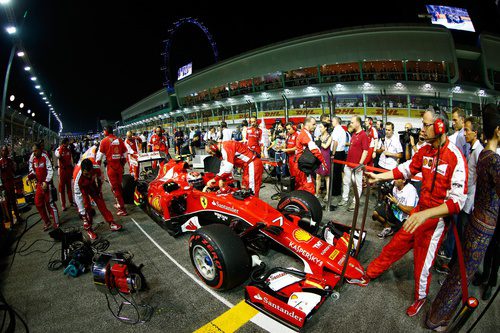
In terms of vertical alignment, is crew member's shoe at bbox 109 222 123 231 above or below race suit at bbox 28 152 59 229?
below

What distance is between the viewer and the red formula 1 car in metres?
2.43

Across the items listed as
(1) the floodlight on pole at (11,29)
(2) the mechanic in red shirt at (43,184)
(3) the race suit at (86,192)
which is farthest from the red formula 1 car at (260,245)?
(1) the floodlight on pole at (11,29)

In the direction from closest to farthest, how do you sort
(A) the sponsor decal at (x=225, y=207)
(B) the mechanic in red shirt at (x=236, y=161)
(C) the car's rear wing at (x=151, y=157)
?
1. (A) the sponsor decal at (x=225, y=207)
2. (B) the mechanic in red shirt at (x=236, y=161)
3. (C) the car's rear wing at (x=151, y=157)

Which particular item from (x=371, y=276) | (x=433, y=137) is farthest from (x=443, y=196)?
(x=371, y=276)

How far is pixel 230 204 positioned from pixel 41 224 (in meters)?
4.98

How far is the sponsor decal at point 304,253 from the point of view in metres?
2.77

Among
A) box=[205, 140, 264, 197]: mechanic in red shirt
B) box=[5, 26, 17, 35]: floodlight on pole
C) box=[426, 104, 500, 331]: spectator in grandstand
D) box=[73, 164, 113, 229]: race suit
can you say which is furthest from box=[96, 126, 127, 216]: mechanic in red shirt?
box=[5, 26, 17, 35]: floodlight on pole

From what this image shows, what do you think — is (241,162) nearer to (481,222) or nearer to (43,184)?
(481,222)

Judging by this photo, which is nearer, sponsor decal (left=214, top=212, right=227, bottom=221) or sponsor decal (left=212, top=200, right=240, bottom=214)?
sponsor decal (left=212, top=200, right=240, bottom=214)

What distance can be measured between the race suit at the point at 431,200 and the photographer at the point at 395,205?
137 centimetres

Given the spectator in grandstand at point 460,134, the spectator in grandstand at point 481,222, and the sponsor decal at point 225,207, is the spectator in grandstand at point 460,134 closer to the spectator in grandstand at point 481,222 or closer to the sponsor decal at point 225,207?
the spectator in grandstand at point 481,222

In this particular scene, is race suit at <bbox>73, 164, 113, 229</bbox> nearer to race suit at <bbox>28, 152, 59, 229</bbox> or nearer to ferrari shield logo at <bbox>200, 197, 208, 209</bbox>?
race suit at <bbox>28, 152, 59, 229</bbox>

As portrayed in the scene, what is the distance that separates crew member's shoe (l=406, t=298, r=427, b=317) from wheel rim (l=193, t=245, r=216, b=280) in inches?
80.1

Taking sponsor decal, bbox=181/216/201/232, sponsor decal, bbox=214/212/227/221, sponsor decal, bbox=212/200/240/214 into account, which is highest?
sponsor decal, bbox=212/200/240/214
